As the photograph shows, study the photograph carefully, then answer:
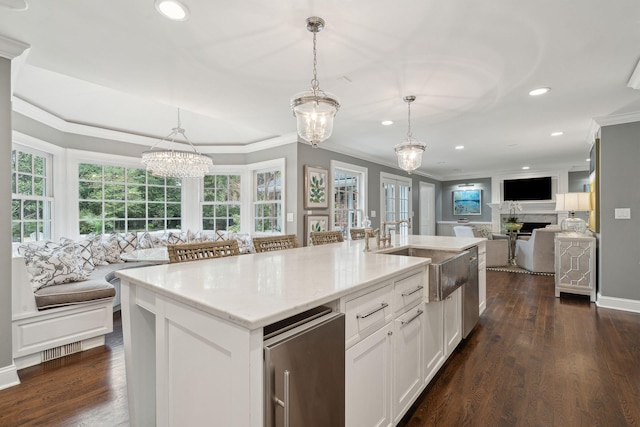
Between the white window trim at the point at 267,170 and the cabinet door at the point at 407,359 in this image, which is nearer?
the cabinet door at the point at 407,359

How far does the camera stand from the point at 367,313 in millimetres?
1294

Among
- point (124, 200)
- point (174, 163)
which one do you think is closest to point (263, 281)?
point (174, 163)

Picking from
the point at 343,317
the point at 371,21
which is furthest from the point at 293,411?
the point at 371,21

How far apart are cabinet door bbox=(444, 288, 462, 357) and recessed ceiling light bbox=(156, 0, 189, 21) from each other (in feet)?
8.10

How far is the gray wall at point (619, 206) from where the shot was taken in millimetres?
3430

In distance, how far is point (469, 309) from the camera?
2.60 meters

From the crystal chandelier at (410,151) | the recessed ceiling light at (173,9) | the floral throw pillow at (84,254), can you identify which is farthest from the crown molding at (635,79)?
the floral throw pillow at (84,254)

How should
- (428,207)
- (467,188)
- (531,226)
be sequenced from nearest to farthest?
1. (531,226)
2. (428,207)
3. (467,188)

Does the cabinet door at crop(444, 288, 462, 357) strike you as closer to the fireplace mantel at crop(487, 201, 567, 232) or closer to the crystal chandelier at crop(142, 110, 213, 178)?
the crystal chandelier at crop(142, 110, 213, 178)

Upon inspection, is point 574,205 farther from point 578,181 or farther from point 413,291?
point 578,181

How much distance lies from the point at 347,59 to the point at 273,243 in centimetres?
157

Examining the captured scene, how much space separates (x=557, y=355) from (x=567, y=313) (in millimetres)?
1348

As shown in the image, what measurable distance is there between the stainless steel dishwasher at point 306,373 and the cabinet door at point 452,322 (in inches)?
52.9

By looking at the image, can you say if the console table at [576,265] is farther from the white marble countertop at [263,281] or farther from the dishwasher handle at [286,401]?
the dishwasher handle at [286,401]
